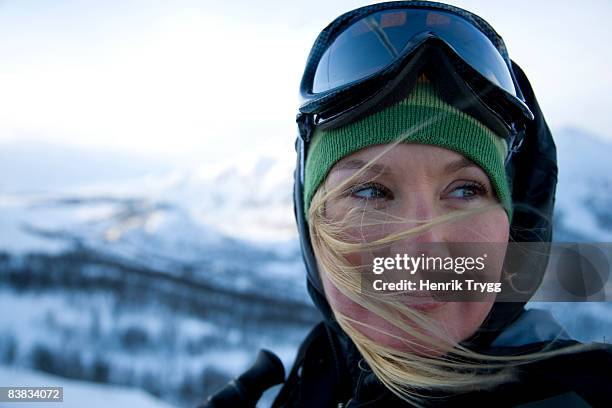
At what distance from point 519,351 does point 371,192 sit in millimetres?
455

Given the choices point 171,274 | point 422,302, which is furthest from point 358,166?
point 171,274

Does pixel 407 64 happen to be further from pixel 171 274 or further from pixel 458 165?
pixel 171 274

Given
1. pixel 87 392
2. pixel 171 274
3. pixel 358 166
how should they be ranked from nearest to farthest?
pixel 358 166
pixel 87 392
pixel 171 274

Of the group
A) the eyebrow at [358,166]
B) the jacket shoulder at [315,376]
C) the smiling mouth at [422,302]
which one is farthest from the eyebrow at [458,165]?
the jacket shoulder at [315,376]

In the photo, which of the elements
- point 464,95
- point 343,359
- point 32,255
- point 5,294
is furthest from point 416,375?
point 32,255

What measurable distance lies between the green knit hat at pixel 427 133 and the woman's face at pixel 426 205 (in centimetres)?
2

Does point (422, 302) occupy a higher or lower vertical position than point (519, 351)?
higher

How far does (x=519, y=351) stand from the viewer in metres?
0.94

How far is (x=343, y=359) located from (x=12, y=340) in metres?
3.31

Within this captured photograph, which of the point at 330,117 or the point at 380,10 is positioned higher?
the point at 380,10

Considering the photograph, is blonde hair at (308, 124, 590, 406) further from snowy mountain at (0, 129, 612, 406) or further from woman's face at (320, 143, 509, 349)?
snowy mountain at (0, 129, 612, 406)

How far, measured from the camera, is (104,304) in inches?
167

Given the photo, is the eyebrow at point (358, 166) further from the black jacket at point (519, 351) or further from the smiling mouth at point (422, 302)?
the black jacket at point (519, 351)

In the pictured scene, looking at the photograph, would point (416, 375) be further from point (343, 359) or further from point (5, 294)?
point (5, 294)
